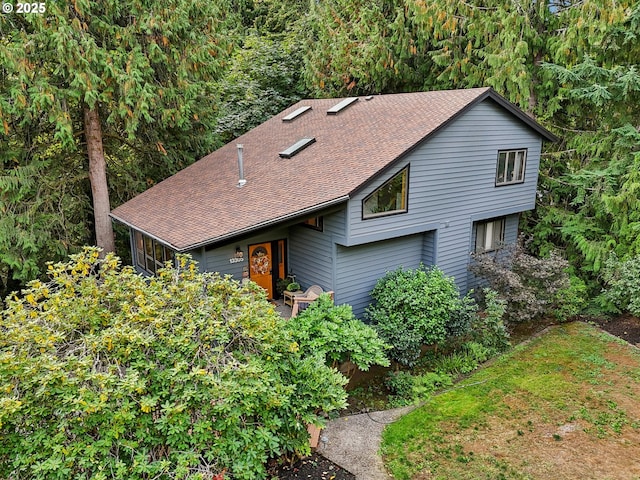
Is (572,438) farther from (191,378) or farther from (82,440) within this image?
(82,440)

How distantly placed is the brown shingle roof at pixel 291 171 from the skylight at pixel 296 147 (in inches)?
6.3

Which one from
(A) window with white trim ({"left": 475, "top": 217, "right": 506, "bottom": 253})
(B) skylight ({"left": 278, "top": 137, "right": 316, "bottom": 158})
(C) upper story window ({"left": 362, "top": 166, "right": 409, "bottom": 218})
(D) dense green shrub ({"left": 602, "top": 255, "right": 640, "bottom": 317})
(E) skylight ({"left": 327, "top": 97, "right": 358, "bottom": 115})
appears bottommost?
(D) dense green shrub ({"left": 602, "top": 255, "right": 640, "bottom": 317})

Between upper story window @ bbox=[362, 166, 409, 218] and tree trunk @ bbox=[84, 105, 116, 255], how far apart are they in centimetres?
862

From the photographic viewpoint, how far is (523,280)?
1249 centimetres

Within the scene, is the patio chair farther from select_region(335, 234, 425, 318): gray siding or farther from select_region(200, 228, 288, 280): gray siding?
select_region(200, 228, 288, 280): gray siding

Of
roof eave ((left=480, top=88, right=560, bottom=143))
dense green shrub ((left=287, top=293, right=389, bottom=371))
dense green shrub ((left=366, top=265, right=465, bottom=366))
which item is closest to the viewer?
dense green shrub ((left=287, top=293, right=389, bottom=371))

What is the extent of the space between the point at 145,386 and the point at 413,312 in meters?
6.31

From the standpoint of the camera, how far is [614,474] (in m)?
7.61

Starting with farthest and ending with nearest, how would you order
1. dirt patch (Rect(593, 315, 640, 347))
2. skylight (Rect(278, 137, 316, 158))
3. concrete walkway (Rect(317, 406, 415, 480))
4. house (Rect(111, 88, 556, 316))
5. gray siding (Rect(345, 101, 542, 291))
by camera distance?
skylight (Rect(278, 137, 316, 158)) < dirt patch (Rect(593, 315, 640, 347)) < gray siding (Rect(345, 101, 542, 291)) < house (Rect(111, 88, 556, 316)) < concrete walkway (Rect(317, 406, 415, 480))

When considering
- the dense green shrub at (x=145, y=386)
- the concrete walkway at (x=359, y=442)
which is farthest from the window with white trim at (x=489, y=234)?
the dense green shrub at (x=145, y=386)

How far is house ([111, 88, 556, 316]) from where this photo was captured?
10.7 metres

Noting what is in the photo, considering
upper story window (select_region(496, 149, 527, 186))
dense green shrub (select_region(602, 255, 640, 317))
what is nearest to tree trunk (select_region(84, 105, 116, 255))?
upper story window (select_region(496, 149, 527, 186))

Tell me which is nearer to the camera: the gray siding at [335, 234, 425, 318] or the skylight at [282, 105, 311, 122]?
the gray siding at [335, 234, 425, 318]

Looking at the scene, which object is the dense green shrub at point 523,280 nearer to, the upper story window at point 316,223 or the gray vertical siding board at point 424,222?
the gray vertical siding board at point 424,222
